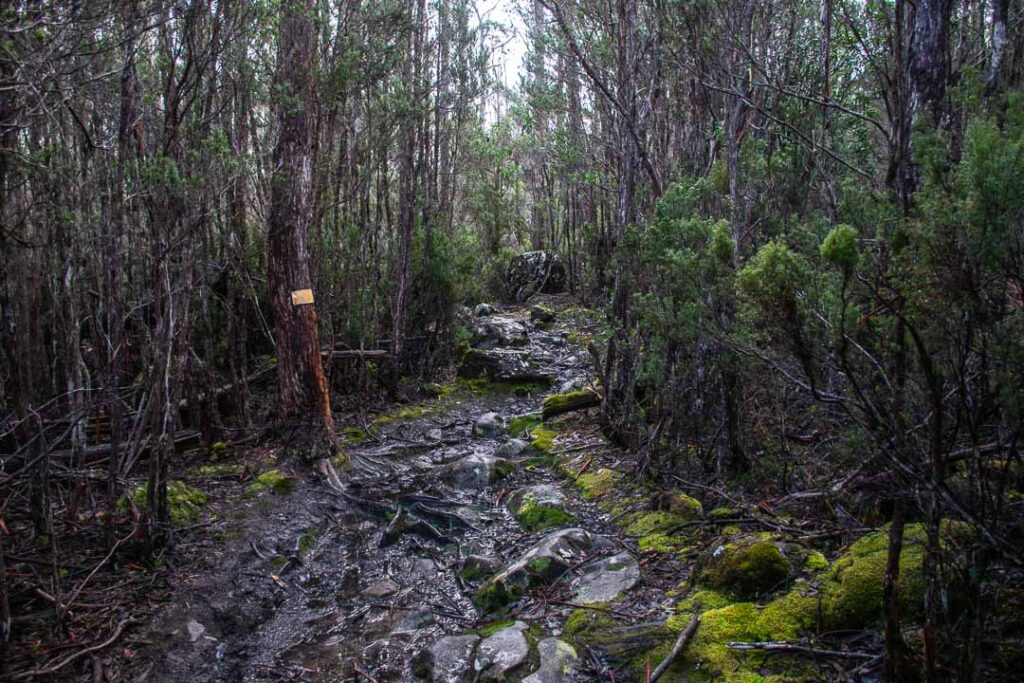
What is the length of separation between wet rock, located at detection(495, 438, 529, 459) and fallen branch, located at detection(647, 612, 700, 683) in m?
4.38

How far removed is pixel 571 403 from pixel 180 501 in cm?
486

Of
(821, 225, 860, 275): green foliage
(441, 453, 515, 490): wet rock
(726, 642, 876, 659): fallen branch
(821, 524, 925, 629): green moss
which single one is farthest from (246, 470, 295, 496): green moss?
(821, 225, 860, 275): green foliage

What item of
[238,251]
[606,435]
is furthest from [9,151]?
[606,435]

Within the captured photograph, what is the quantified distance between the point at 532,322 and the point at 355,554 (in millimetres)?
10919

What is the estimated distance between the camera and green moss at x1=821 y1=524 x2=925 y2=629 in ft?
9.31

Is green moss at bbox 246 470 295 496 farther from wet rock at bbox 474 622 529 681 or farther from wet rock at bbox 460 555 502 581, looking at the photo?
wet rock at bbox 474 622 529 681

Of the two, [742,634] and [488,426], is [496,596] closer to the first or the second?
[742,634]

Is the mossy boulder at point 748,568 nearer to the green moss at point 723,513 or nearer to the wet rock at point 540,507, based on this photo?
the green moss at point 723,513

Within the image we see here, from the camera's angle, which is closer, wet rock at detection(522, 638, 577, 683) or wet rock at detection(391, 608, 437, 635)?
wet rock at detection(522, 638, 577, 683)

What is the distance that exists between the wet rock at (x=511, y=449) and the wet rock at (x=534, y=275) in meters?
12.7

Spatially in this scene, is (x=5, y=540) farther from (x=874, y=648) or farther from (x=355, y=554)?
(x=874, y=648)

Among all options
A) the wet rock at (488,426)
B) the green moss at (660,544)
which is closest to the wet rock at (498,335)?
the wet rock at (488,426)

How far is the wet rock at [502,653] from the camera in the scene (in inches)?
137

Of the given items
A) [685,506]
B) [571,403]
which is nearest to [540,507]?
[685,506]
